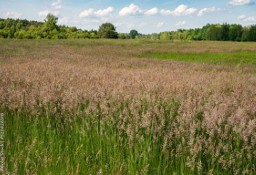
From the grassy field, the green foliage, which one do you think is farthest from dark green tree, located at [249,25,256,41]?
the grassy field

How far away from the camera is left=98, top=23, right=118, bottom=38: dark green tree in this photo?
94.7 meters

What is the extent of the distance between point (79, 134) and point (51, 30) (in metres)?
79.8

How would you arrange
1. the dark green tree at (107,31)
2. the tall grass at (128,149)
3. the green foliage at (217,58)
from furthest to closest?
the dark green tree at (107,31) < the green foliage at (217,58) < the tall grass at (128,149)

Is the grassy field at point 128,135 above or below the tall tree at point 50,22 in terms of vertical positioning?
below

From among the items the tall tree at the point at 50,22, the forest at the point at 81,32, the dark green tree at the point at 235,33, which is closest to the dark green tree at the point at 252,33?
the forest at the point at 81,32

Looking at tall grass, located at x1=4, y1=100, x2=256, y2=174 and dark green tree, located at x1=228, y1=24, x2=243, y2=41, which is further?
dark green tree, located at x1=228, y1=24, x2=243, y2=41

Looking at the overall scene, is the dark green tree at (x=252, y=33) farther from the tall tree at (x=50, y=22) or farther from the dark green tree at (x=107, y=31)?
the tall tree at (x=50, y=22)

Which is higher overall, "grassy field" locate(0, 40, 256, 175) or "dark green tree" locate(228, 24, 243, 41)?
"dark green tree" locate(228, 24, 243, 41)

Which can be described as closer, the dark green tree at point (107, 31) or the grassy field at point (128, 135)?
the grassy field at point (128, 135)

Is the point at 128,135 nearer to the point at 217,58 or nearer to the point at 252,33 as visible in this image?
the point at 217,58

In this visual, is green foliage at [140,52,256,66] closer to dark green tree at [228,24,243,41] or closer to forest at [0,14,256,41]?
forest at [0,14,256,41]

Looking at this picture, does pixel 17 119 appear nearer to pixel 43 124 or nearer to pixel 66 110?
pixel 43 124

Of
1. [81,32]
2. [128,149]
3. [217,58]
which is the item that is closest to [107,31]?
[81,32]

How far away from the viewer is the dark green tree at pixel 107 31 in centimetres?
9469
